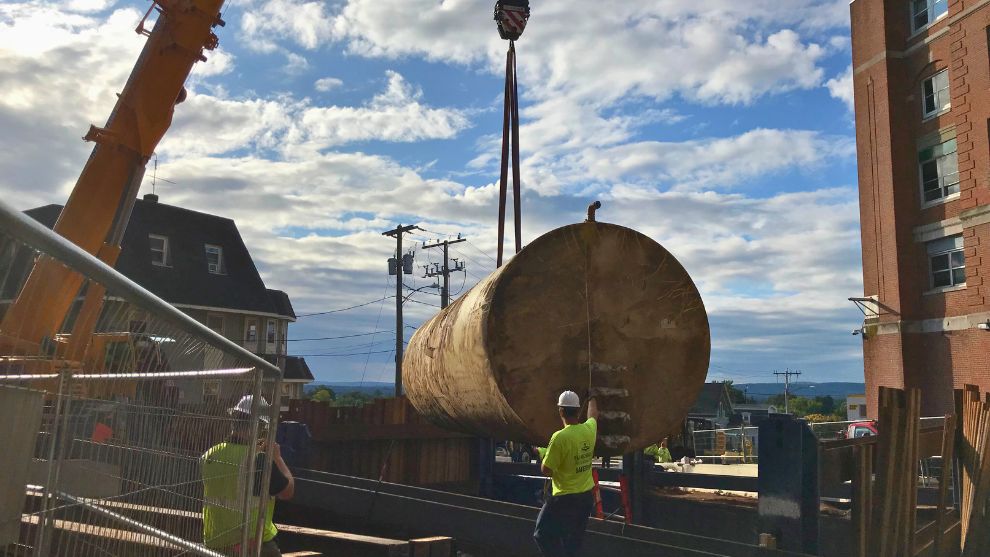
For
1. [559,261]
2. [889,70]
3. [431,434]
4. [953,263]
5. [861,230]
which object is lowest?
[431,434]

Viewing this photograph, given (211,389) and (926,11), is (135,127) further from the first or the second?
(926,11)

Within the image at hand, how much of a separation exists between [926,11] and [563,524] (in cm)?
2758

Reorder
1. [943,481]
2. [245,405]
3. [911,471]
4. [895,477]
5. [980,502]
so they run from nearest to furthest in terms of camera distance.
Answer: [245,405], [895,477], [911,471], [943,481], [980,502]

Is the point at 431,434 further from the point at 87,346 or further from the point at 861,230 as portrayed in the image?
the point at 861,230

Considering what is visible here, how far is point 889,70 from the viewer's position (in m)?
27.1

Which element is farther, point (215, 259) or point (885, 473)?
point (215, 259)

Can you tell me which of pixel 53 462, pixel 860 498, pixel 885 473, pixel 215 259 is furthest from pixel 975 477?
pixel 215 259

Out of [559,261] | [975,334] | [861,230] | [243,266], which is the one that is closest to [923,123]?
[861,230]

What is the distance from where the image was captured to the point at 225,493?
4148 mm

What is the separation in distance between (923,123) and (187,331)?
28332 mm

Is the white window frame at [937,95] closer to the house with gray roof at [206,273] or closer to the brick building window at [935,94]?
the brick building window at [935,94]

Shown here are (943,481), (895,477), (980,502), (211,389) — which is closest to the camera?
(211,389)

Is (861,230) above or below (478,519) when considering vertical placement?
above

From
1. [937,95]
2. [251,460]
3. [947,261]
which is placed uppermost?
[937,95]
